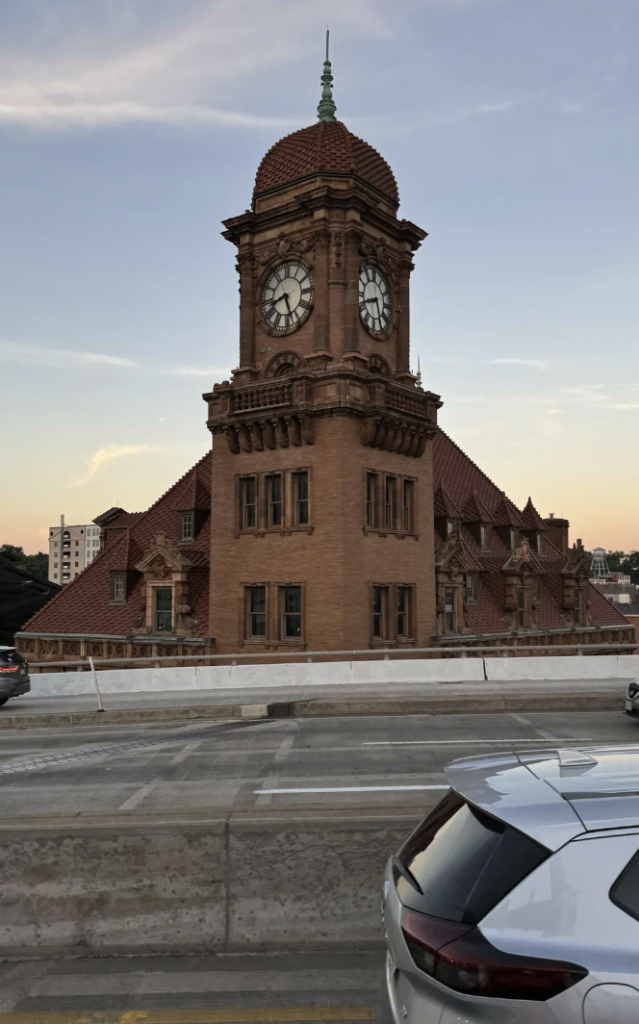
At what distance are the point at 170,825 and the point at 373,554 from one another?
993 inches

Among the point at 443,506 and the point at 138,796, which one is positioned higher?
the point at 443,506

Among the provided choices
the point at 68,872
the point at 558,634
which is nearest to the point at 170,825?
the point at 68,872

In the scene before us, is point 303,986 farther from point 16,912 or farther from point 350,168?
point 350,168

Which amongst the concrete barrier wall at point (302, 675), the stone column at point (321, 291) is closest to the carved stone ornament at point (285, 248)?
the stone column at point (321, 291)

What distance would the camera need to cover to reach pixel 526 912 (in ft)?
11.5

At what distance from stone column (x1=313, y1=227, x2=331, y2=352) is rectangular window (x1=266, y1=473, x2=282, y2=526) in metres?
5.47

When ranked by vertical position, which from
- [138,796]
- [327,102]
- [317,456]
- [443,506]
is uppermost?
[327,102]

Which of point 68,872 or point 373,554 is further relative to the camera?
point 373,554

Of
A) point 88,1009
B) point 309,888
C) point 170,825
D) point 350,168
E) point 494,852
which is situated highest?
point 350,168

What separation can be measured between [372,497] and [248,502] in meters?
5.26

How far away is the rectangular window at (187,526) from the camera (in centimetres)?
4006

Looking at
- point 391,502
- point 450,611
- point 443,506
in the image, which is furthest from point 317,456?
point 443,506

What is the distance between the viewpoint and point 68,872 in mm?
6930

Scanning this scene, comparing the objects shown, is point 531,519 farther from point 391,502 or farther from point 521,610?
point 391,502
